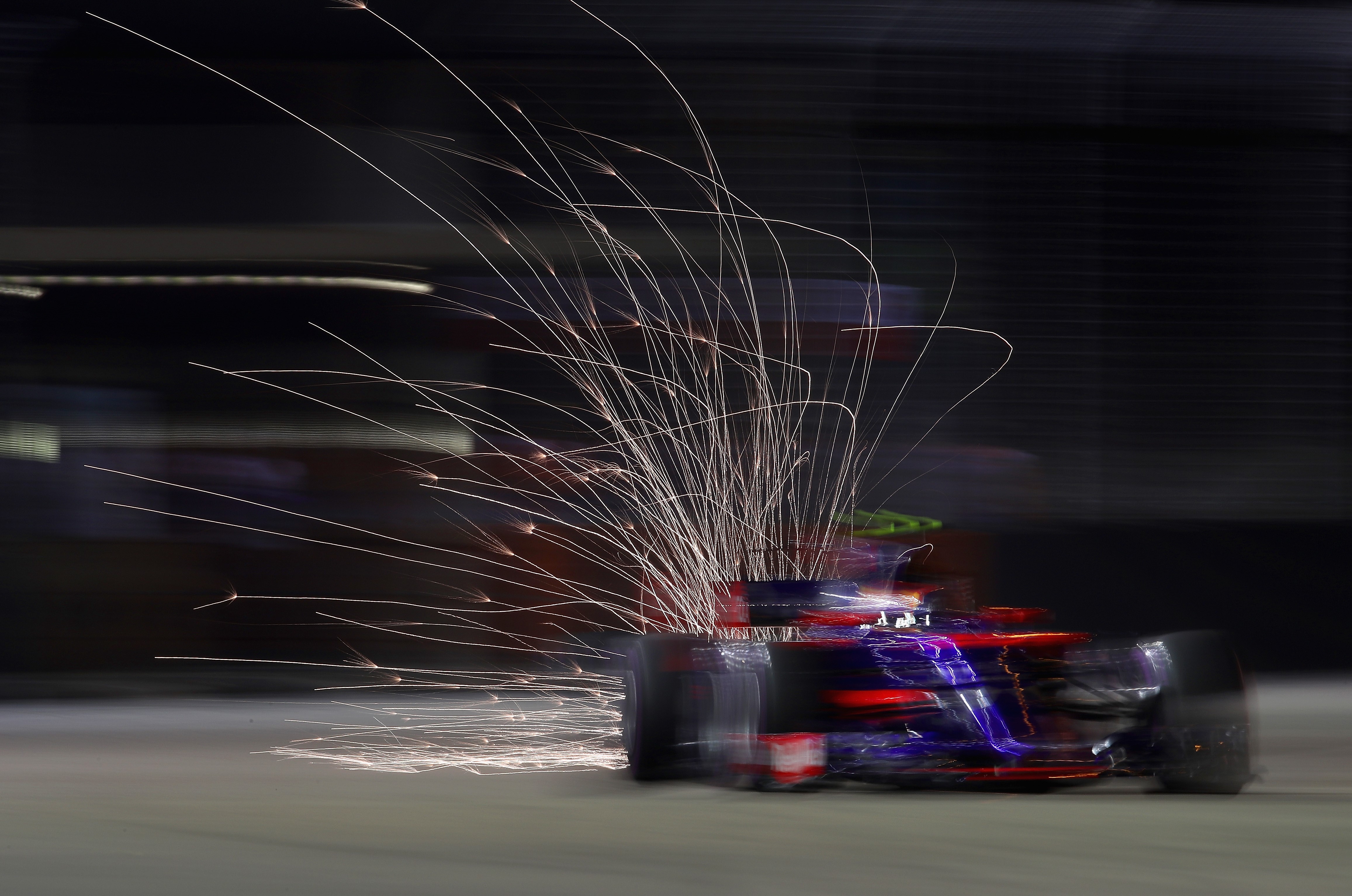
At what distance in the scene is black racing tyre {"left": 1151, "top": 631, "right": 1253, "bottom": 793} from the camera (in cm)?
575

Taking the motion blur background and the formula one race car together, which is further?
the motion blur background

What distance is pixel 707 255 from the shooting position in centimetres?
975

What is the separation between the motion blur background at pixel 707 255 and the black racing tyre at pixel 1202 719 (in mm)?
4068

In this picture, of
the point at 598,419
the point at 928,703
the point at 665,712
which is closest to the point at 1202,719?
the point at 928,703

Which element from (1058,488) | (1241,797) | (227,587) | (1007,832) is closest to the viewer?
(1007,832)

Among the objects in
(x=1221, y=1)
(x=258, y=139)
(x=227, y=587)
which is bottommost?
(x=227, y=587)

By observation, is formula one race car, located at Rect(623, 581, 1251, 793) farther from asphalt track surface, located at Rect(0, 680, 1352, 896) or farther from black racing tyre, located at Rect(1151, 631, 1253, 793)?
asphalt track surface, located at Rect(0, 680, 1352, 896)

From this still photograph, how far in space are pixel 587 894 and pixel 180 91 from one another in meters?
6.92

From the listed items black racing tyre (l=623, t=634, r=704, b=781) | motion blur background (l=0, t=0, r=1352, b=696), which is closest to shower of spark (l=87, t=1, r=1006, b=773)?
motion blur background (l=0, t=0, r=1352, b=696)

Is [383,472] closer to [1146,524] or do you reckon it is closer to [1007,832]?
[1146,524]

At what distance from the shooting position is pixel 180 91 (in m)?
9.75

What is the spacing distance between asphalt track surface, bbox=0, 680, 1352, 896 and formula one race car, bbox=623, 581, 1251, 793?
0.40 feet

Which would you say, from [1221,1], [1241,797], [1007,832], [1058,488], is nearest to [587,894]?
[1007,832]

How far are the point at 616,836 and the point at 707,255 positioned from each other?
→ 206 inches
